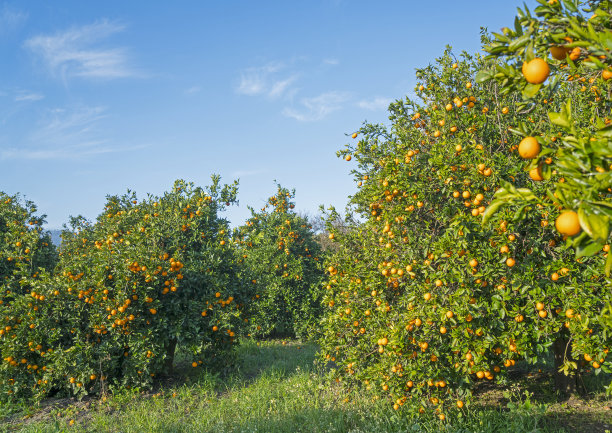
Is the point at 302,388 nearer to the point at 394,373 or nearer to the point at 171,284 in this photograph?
the point at 394,373

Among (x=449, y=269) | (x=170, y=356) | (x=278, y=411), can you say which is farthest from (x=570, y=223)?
(x=170, y=356)

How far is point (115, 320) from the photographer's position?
19.1 ft

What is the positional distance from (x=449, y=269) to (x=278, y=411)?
8.77 ft

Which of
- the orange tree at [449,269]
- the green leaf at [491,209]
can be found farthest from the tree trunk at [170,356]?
the green leaf at [491,209]

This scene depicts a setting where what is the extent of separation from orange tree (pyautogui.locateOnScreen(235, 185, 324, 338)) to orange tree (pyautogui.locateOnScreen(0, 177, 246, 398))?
11.1 ft

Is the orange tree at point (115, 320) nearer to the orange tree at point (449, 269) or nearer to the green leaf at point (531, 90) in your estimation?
the orange tree at point (449, 269)

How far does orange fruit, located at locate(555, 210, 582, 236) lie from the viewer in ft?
4.90

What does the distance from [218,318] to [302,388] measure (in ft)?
5.75

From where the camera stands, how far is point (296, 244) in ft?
35.8

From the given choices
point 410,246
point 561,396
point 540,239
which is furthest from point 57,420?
point 561,396

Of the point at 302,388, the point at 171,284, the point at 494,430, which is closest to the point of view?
the point at 494,430

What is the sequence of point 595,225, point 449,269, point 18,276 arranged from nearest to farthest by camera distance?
1. point 595,225
2. point 449,269
3. point 18,276

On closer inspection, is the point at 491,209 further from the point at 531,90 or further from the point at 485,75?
the point at 485,75

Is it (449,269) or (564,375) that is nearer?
(449,269)
